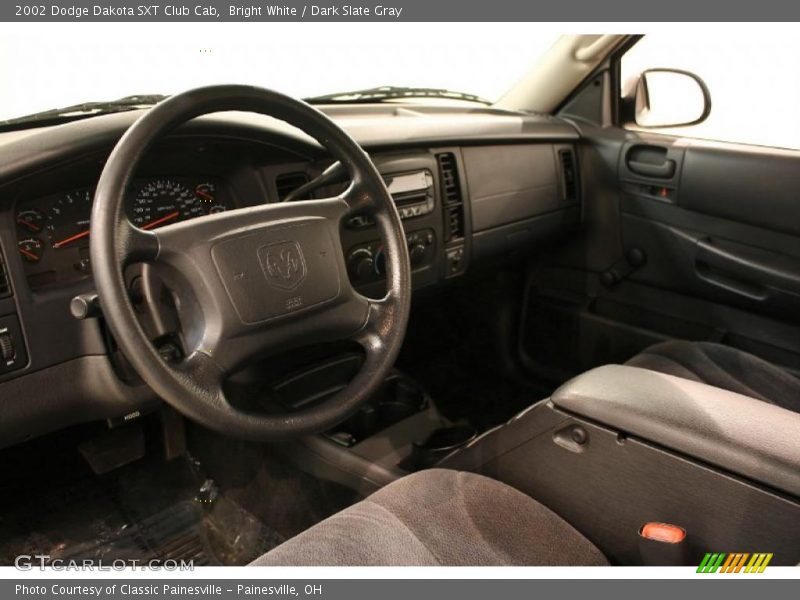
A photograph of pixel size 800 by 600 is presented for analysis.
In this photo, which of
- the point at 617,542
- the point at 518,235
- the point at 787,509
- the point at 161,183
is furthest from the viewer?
the point at 518,235

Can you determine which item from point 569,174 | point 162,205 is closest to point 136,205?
point 162,205

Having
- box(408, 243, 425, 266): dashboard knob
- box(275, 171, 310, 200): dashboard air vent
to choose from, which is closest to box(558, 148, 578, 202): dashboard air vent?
box(408, 243, 425, 266): dashboard knob

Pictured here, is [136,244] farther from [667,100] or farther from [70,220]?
[667,100]

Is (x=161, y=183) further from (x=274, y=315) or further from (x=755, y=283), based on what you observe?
(x=755, y=283)

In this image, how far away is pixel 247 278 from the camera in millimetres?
1108

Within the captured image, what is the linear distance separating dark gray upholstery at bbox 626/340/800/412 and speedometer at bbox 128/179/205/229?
0.95m

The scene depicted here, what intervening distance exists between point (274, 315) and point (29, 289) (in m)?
0.40

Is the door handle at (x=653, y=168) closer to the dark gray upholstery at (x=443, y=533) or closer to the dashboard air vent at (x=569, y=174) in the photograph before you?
the dashboard air vent at (x=569, y=174)

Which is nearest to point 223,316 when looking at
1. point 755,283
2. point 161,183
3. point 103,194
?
point 103,194

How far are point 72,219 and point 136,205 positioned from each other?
105mm

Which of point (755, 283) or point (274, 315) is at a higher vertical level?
point (274, 315)

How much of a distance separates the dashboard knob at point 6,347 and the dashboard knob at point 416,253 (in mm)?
907

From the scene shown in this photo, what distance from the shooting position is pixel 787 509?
91 cm

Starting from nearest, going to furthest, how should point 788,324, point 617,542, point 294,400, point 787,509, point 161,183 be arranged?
point 787,509
point 617,542
point 161,183
point 294,400
point 788,324
